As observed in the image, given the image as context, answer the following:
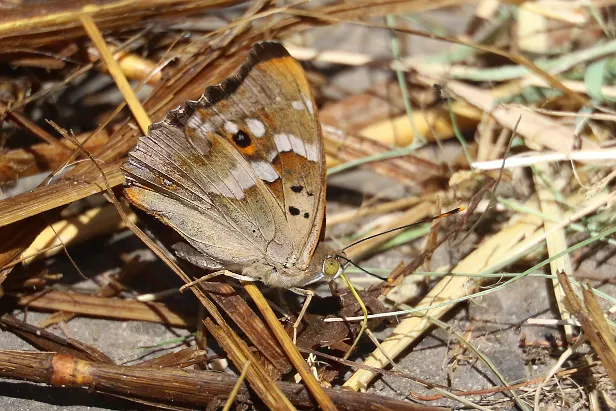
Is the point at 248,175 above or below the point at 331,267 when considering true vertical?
Result: above

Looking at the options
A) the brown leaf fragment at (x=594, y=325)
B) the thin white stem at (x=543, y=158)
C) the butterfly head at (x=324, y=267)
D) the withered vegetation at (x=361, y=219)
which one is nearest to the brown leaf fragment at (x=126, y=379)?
the withered vegetation at (x=361, y=219)

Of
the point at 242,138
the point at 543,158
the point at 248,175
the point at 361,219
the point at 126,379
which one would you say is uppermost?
the point at 242,138

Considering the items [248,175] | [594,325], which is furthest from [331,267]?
[594,325]

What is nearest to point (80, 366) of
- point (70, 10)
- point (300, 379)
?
point (300, 379)

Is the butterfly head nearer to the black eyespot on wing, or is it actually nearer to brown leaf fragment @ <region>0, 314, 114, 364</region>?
the black eyespot on wing

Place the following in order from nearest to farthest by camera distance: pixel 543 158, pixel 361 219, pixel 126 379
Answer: pixel 126 379
pixel 543 158
pixel 361 219

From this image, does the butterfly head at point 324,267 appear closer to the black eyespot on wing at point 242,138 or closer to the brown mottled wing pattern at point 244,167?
the brown mottled wing pattern at point 244,167

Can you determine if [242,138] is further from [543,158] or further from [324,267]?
[543,158]
